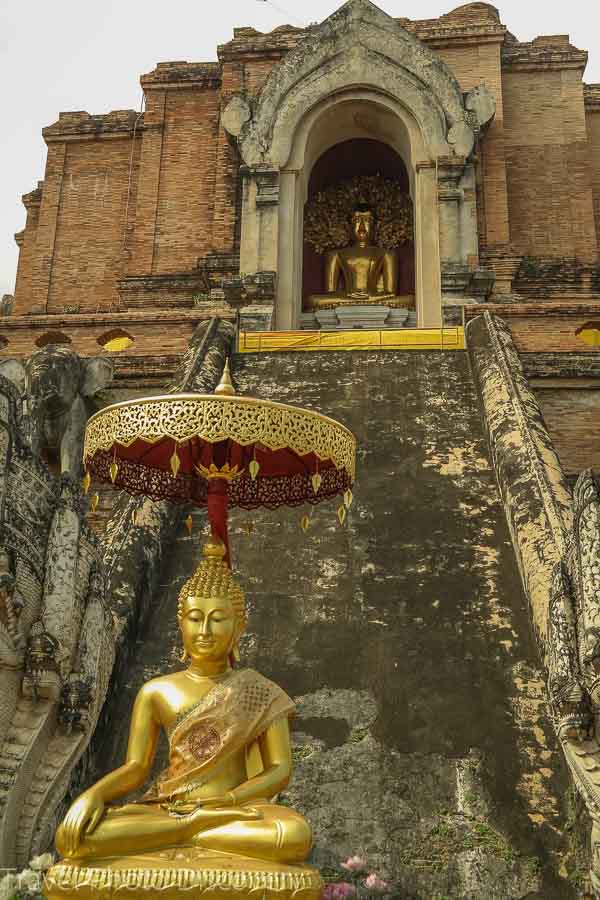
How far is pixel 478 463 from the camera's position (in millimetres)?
8547

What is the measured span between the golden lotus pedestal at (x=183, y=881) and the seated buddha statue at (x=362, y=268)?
14566mm

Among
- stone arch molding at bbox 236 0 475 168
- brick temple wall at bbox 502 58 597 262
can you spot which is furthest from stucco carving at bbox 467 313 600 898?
brick temple wall at bbox 502 58 597 262

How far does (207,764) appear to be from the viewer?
4.69 meters

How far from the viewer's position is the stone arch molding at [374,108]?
1509cm

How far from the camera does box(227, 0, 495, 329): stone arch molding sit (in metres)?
15.1

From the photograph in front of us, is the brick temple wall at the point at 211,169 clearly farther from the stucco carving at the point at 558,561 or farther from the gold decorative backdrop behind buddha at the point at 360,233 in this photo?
the stucco carving at the point at 558,561

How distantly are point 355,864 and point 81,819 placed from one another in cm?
127

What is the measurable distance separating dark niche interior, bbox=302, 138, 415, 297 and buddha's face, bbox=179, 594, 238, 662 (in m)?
14.0

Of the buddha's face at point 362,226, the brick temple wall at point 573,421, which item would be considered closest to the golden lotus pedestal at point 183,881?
the brick temple wall at point 573,421

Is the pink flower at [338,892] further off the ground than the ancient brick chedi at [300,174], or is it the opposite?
the ancient brick chedi at [300,174]

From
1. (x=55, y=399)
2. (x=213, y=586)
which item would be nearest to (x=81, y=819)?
(x=213, y=586)

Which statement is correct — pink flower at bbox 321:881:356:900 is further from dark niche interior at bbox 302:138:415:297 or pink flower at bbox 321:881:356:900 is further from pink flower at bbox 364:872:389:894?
Result: dark niche interior at bbox 302:138:415:297

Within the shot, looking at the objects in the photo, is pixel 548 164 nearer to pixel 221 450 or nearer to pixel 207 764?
pixel 221 450

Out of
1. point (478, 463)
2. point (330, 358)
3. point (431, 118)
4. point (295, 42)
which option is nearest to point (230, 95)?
point (295, 42)
